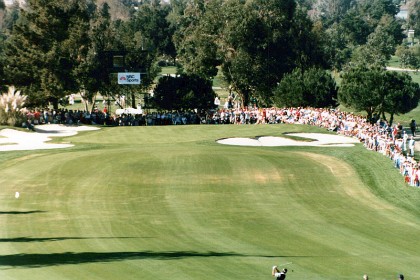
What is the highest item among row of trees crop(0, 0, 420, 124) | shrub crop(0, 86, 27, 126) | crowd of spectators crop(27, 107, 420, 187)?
row of trees crop(0, 0, 420, 124)

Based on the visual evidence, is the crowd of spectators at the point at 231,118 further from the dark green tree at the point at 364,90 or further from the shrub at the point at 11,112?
the dark green tree at the point at 364,90

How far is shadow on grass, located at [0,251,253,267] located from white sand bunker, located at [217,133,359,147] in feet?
119

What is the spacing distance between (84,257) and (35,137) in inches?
1777

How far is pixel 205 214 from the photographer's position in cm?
3756

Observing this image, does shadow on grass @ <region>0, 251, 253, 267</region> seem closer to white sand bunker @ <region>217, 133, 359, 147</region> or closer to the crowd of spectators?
white sand bunker @ <region>217, 133, 359, 147</region>

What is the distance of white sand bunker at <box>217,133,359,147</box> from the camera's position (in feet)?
217

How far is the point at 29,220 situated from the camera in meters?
36.1

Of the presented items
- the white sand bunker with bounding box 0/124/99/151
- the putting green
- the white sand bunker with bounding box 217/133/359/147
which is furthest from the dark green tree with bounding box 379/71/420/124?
the white sand bunker with bounding box 0/124/99/151

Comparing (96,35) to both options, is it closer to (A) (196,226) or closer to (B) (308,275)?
(A) (196,226)

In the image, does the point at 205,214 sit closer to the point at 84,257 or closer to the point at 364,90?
the point at 84,257

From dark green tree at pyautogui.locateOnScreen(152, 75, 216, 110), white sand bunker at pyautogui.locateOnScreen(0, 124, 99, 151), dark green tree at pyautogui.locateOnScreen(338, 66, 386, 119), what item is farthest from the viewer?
dark green tree at pyautogui.locateOnScreen(152, 75, 216, 110)

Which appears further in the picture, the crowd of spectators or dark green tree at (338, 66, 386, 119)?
dark green tree at (338, 66, 386, 119)

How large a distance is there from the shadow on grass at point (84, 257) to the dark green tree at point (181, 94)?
223 feet

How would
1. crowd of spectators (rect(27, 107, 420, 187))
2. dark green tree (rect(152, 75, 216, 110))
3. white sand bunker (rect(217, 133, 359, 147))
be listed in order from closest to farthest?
white sand bunker (rect(217, 133, 359, 147))
crowd of spectators (rect(27, 107, 420, 187))
dark green tree (rect(152, 75, 216, 110))
